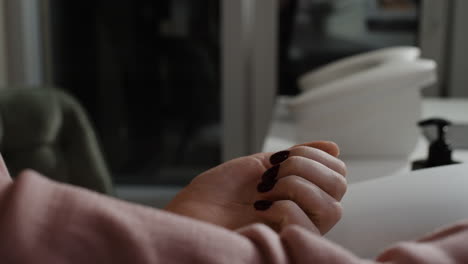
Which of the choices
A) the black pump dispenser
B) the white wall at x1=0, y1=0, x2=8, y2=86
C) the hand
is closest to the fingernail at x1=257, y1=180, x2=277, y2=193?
the hand

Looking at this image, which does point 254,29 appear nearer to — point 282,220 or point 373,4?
point 373,4

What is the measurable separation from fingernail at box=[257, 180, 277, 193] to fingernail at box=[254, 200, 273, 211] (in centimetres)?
1

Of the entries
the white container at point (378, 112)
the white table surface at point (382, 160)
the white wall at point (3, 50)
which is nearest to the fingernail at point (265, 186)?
the white table surface at point (382, 160)

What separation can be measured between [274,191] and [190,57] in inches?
79.8

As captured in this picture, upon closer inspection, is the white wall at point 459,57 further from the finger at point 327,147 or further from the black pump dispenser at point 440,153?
the finger at point 327,147

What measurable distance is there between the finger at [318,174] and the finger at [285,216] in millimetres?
25

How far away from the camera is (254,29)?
7.34ft

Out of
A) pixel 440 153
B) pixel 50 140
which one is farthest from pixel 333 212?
pixel 50 140

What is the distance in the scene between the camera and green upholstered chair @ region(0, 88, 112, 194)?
57.2 inches

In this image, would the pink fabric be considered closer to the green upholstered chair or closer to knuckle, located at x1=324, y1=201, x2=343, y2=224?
knuckle, located at x1=324, y1=201, x2=343, y2=224

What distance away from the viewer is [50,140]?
4.86 feet

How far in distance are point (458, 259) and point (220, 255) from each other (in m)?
0.13

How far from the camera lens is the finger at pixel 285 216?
487mm

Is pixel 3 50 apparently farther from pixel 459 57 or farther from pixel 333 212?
pixel 333 212
